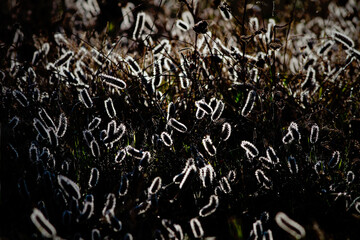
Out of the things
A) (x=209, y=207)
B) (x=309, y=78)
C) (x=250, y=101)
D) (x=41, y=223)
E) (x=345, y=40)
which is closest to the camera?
(x=41, y=223)

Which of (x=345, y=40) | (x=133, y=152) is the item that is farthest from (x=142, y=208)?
(x=345, y=40)

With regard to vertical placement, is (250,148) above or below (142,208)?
above

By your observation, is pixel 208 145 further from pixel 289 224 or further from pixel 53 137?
pixel 53 137

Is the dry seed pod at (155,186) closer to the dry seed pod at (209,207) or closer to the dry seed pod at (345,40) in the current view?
the dry seed pod at (209,207)

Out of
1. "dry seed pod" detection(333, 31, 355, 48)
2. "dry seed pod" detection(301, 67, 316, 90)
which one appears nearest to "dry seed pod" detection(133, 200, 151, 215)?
"dry seed pod" detection(301, 67, 316, 90)

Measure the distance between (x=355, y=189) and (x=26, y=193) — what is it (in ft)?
4.16

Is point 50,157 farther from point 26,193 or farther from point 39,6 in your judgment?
point 39,6

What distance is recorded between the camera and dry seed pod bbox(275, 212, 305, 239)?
0.99 meters

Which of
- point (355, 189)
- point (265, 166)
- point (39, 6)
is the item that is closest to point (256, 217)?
point (265, 166)

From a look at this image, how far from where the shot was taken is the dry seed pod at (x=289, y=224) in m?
0.99

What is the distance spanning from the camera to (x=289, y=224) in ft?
3.30

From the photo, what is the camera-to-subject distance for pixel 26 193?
1.19 meters

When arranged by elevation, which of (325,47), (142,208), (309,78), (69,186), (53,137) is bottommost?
(142,208)

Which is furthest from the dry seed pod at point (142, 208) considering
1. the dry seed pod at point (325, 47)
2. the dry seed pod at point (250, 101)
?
the dry seed pod at point (325, 47)
